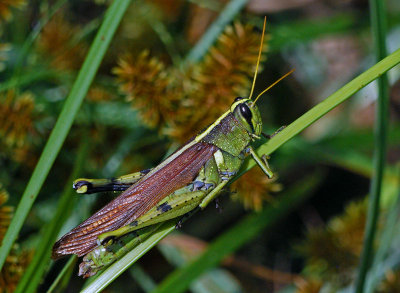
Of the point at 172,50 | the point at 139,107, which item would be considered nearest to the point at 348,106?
the point at 172,50

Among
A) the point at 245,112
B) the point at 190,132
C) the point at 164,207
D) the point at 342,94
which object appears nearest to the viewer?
the point at 342,94

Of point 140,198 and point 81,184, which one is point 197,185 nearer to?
point 140,198

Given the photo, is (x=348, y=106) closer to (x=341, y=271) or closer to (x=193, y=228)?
(x=341, y=271)

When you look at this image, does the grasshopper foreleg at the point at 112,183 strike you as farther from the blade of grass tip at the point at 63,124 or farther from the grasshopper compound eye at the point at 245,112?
the grasshopper compound eye at the point at 245,112

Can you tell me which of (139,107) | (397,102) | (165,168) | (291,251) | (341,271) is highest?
(139,107)

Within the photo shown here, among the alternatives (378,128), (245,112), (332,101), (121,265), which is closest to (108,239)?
(121,265)

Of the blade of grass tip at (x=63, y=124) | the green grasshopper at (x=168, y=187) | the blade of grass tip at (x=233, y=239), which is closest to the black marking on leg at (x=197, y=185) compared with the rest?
the green grasshopper at (x=168, y=187)
